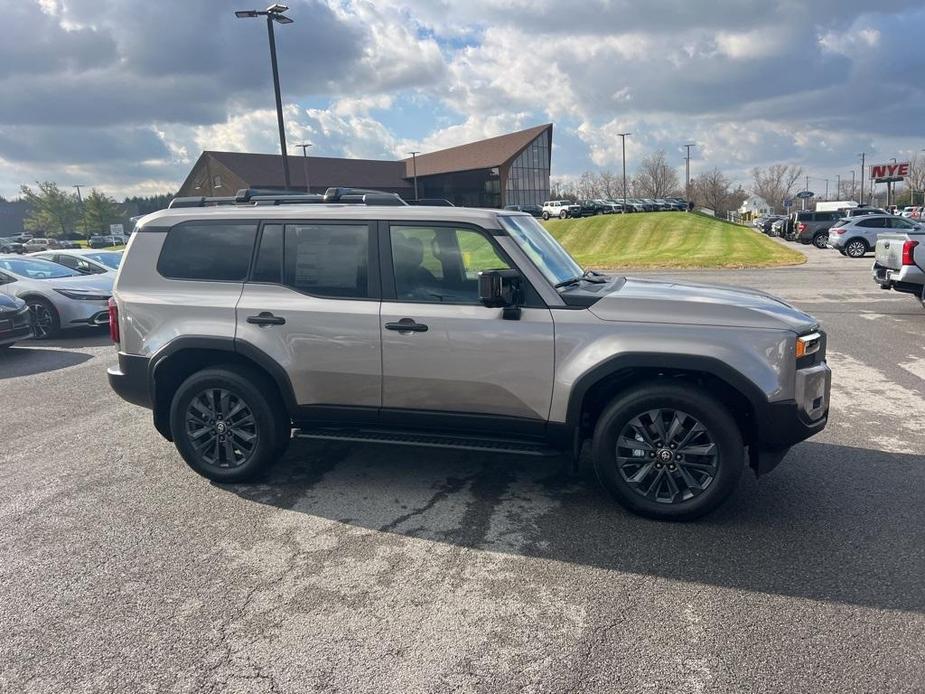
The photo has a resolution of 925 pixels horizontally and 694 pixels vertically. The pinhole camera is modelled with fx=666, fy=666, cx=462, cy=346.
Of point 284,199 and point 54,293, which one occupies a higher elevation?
point 284,199

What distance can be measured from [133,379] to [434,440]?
2295 mm

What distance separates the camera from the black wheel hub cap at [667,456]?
3926 millimetres

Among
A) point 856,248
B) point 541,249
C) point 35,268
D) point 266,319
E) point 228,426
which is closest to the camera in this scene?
point 266,319

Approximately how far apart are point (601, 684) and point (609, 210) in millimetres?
60811

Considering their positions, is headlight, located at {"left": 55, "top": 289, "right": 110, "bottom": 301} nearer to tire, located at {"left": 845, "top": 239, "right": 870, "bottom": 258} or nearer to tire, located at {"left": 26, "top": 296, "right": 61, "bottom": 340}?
tire, located at {"left": 26, "top": 296, "right": 61, "bottom": 340}

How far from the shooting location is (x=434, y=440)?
14.4ft

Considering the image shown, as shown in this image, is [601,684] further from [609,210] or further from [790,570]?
[609,210]

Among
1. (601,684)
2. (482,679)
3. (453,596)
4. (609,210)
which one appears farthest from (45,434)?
(609,210)

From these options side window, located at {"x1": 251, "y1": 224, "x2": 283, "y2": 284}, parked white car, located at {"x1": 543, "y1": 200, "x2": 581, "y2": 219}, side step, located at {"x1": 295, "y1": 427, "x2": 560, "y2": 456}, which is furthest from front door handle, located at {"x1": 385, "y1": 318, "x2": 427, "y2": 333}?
parked white car, located at {"x1": 543, "y1": 200, "x2": 581, "y2": 219}

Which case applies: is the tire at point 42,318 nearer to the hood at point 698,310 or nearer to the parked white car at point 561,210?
the hood at point 698,310

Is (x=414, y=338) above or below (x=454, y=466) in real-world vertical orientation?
above

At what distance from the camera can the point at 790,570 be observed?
11.3 feet

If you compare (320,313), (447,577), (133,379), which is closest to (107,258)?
(133,379)

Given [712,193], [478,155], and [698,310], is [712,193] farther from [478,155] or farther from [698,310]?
[698,310]
